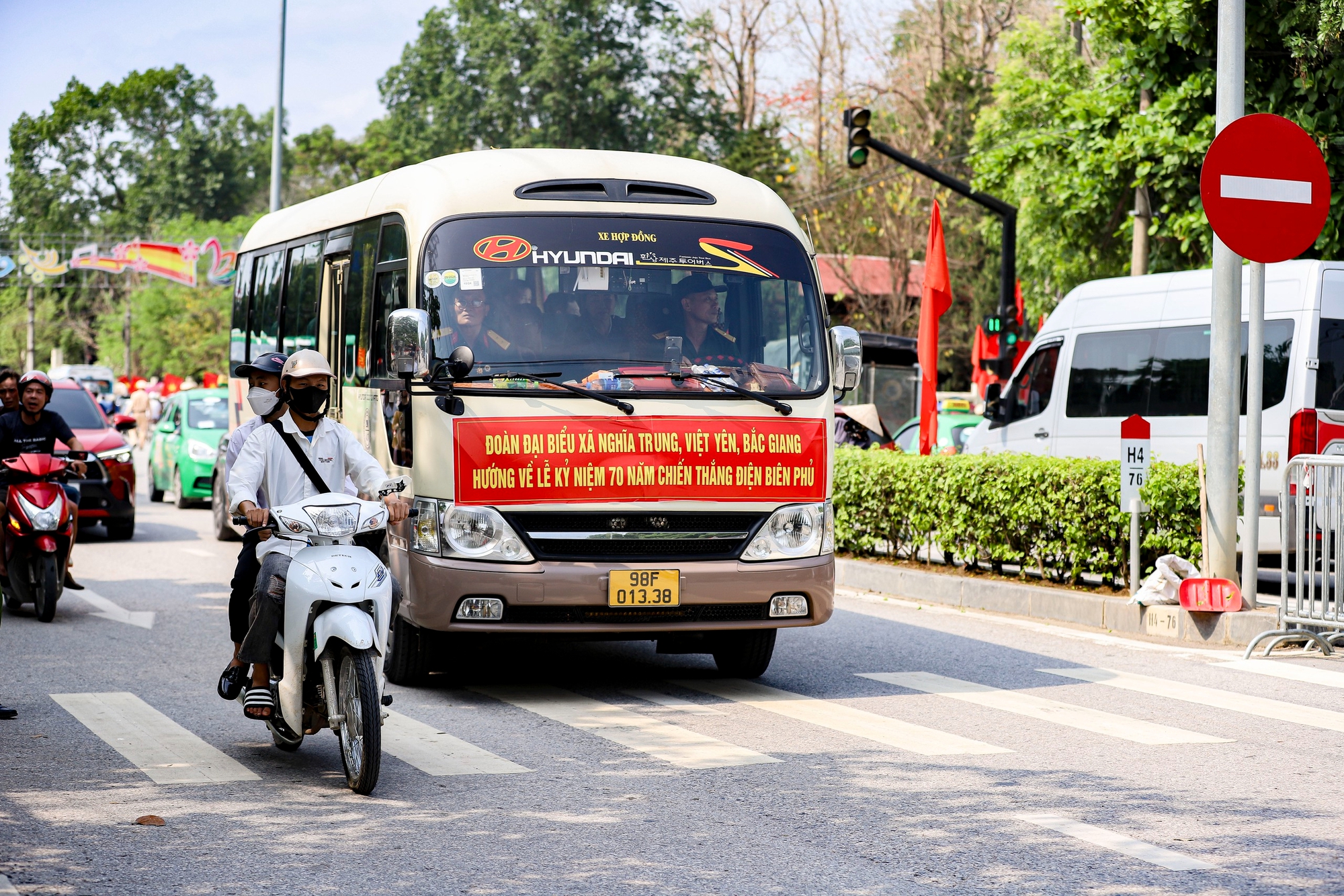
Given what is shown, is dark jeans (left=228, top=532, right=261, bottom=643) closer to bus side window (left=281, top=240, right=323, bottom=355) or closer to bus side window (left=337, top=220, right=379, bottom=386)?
bus side window (left=337, top=220, right=379, bottom=386)

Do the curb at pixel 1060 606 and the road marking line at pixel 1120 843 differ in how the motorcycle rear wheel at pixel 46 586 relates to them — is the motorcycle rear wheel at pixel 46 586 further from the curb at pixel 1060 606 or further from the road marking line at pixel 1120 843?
the road marking line at pixel 1120 843

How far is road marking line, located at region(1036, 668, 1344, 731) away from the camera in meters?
8.14

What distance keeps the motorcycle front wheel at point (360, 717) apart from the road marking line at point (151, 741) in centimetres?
50

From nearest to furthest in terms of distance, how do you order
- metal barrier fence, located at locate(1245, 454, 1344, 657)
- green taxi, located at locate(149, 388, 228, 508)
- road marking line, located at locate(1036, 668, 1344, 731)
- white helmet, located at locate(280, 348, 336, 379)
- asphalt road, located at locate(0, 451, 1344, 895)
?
asphalt road, located at locate(0, 451, 1344, 895) < white helmet, located at locate(280, 348, 336, 379) < road marking line, located at locate(1036, 668, 1344, 731) < metal barrier fence, located at locate(1245, 454, 1344, 657) < green taxi, located at locate(149, 388, 228, 508)

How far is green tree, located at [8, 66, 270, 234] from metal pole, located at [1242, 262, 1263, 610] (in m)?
82.8

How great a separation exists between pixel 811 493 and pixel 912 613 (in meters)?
3.98

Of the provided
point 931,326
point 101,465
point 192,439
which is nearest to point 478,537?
point 101,465

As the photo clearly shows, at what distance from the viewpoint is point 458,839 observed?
5652 mm

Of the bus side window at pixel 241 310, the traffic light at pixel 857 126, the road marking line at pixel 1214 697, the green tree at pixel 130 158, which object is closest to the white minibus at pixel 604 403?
the road marking line at pixel 1214 697

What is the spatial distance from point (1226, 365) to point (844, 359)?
354 centimetres

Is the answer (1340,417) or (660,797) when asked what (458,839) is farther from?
(1340,417)

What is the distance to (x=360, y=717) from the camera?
6.23 metres

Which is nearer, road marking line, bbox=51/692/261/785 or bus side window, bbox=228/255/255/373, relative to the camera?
road marking line, bbox=51/692/261/785

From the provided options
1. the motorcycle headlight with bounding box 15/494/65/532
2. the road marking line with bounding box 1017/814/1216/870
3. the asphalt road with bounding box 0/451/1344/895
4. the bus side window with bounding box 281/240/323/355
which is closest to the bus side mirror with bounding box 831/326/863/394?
the asphalt road with bounding box 0/451/1344/895
